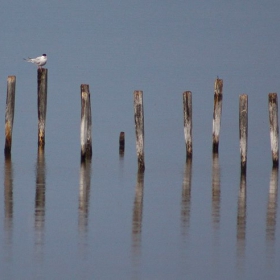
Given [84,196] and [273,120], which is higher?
[273,120]

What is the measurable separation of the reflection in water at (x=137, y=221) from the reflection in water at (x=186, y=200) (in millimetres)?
684

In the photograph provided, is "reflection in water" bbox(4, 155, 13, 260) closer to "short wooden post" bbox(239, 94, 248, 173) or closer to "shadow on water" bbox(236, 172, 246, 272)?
"shadow on water" bbox(236, 172, 246, 272)

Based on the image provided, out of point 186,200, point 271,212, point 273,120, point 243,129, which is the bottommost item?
point 271,212

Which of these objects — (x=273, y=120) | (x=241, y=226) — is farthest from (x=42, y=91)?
(x=241, y=226)

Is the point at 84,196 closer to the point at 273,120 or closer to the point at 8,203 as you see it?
the point at 8,203

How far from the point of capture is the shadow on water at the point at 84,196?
1730 centimetres

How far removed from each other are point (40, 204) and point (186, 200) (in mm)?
2719

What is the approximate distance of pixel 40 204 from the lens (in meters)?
19.4

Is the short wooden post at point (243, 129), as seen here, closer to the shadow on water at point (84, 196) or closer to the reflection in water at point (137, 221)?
the reflection in water at point (137, 221)

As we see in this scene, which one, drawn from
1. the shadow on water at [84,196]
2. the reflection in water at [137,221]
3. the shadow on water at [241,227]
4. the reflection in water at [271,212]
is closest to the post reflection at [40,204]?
the shadow on water at [84,196]

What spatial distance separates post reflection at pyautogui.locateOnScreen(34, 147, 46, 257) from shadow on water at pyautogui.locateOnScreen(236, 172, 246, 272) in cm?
270

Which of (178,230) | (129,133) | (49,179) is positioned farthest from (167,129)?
(178,230)

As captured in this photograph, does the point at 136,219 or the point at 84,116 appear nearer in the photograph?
the point at 136,219

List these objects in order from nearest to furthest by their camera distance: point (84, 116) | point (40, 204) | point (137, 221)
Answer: point (137, 221), point (40, 204), point (84, 116)
